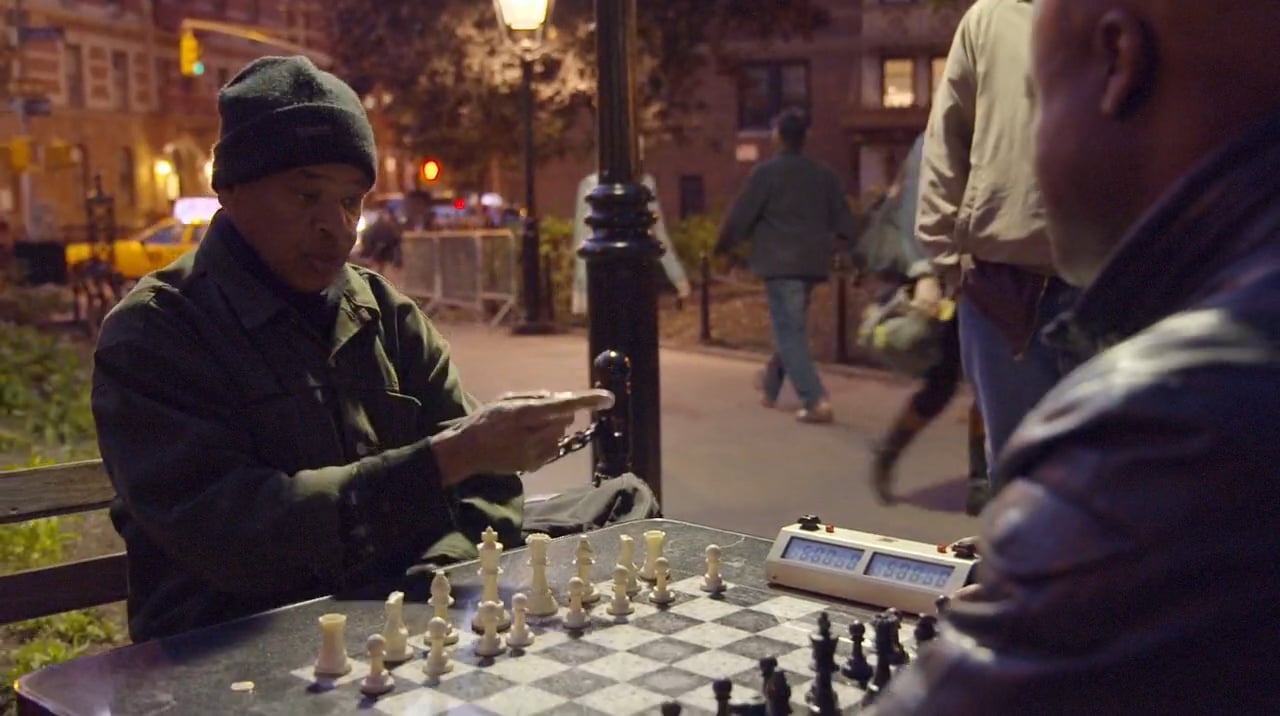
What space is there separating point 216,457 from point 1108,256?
→ 6.35ft

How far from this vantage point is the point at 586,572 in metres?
2.50

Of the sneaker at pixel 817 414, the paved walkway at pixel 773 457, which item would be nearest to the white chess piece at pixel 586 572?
the paved walkway at pixel 773 457

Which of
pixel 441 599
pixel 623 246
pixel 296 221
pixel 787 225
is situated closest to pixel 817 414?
pixel 787 225

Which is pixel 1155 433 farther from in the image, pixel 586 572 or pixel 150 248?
pixel 150 248

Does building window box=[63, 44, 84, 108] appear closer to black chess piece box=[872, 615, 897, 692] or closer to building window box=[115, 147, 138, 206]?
building window box=[115, 147, 138, 206]

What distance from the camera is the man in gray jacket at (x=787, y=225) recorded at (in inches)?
417

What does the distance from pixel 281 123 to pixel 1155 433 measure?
7.63 feet

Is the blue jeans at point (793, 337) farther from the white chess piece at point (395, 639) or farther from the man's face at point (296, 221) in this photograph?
the white chess piece at point (395, 639)

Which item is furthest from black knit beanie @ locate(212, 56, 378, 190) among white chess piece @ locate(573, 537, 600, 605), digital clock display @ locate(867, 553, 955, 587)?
digital clock display @ locate(867, 553, 955, 587)

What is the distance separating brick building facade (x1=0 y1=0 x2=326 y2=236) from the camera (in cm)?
4581

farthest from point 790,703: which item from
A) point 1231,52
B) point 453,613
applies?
point 1231,52

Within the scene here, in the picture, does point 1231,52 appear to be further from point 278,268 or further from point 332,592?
point 278,268

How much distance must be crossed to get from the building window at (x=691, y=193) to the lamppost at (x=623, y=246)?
37.6 m

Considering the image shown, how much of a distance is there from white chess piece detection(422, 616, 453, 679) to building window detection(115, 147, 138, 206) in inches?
2071
